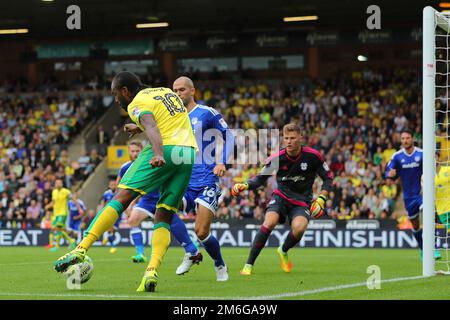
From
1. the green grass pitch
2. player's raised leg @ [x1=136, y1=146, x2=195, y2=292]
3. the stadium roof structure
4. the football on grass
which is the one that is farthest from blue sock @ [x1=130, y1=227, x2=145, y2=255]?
the stadium roof structure

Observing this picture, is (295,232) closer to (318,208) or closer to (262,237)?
(262,237)

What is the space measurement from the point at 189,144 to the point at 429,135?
3812 millimetres

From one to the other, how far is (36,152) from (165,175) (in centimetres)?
2667

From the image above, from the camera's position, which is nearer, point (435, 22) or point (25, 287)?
point (25, 287)

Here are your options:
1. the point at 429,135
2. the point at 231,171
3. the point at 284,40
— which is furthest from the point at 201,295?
the point at 284,40

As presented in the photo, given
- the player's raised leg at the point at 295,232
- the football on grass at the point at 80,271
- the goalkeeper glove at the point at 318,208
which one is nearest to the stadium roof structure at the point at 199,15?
the player's raised leg at the point at 295,232

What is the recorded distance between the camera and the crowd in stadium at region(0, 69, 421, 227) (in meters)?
28.2

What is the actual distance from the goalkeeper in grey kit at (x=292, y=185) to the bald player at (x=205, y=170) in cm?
142

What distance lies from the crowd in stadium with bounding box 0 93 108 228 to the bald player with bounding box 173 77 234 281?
59.8 feet

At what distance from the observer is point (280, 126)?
33.9m

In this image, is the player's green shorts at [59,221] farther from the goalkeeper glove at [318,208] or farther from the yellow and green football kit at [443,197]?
the goalkeeper glove at [318,208]
